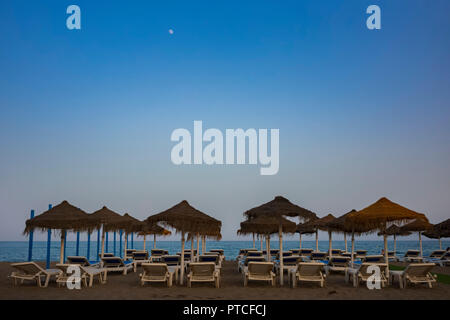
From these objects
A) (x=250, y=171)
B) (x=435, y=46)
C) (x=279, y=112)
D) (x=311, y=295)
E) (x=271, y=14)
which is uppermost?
(x=271, y=14)

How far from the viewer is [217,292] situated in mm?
7594

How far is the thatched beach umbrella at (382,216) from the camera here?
879cm

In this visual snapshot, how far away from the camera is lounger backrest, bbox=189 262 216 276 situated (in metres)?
8.14

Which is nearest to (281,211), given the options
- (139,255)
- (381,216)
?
(381,216)

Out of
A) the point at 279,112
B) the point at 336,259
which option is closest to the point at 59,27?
the point at 279,112

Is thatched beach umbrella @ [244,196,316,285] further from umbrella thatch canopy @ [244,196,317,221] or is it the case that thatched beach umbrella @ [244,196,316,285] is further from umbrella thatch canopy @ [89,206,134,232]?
umbrella thatch canopy @ [89,206,134,232]

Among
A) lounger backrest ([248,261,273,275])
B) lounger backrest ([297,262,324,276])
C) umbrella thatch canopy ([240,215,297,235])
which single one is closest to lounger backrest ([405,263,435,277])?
lounger backrest ([297,262,324,276])

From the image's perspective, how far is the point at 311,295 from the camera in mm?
7250

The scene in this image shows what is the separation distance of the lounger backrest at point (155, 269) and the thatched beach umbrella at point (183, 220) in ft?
2.23

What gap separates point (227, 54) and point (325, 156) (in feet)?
32.1

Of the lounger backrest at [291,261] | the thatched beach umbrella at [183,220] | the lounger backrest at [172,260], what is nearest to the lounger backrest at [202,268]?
the thatched beach umbrella at [183,220]

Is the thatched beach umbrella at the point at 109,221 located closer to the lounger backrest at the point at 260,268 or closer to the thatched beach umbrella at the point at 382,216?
the lounger backrest at the point at 260,268

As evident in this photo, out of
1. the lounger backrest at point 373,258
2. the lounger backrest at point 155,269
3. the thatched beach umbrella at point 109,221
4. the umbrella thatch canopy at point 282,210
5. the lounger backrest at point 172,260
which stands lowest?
the lounger backrest at point 172,260
